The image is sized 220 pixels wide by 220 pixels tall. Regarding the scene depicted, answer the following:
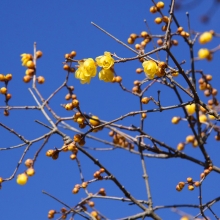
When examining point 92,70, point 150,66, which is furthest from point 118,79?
point 150,66

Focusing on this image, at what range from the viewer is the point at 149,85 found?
378 cm

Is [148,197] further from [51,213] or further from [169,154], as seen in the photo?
[51,213]

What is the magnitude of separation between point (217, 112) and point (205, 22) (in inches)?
37.0

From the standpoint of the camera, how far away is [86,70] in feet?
9.24

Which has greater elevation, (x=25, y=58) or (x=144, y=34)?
(x=25, y=58)

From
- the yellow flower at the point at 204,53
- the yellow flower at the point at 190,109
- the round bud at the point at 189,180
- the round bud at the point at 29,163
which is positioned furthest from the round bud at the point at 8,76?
the yellow flower at the point at 204,53

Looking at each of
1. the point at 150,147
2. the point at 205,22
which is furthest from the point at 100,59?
the point at 150,147

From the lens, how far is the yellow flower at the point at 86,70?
9.16 ft

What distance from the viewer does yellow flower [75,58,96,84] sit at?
279cm

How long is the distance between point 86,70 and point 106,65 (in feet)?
0.55

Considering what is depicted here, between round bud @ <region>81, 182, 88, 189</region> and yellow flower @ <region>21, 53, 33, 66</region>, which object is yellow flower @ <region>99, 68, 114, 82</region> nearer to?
round bud @ <region>81, 182, 88, 189</region>

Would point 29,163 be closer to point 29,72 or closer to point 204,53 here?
point 29,72

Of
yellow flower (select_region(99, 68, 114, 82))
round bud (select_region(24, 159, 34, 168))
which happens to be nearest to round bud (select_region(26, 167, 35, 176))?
round bud (select_region(24, 159, 34, 168))

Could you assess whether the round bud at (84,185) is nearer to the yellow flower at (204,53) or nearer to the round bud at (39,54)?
the round bud at (39,54)
